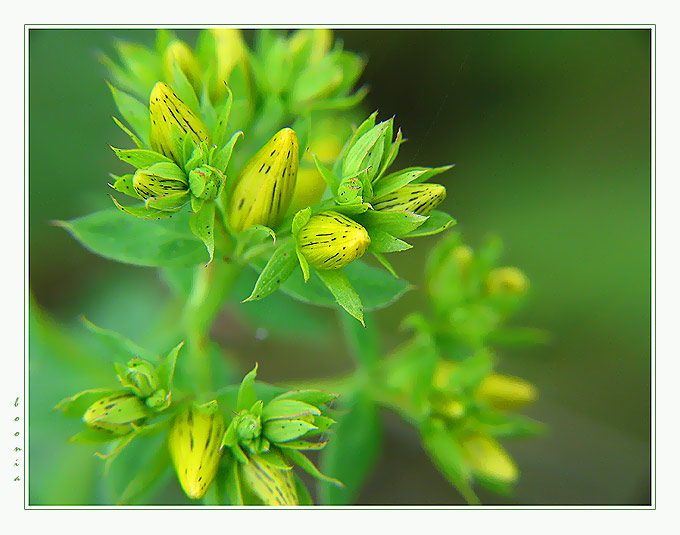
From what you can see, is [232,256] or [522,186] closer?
[232,256]

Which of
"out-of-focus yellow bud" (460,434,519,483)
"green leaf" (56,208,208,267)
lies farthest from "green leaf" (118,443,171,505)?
"out-of-focus yellow bud" (460,434,519,483)

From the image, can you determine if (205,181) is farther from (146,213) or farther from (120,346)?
(120,346)

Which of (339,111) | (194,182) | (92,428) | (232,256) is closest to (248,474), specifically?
(92,428)

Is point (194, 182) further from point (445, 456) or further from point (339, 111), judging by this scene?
point (339, 111)

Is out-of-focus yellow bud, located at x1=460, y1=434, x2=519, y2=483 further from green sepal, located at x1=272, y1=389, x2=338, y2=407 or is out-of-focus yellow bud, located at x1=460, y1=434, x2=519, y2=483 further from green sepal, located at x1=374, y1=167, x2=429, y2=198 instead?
green sepal, located at x1=374, y1=167, x2=429, y2=198

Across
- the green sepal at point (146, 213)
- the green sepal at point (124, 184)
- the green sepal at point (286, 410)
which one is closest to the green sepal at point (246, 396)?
the green sepal at point (286, 410)
